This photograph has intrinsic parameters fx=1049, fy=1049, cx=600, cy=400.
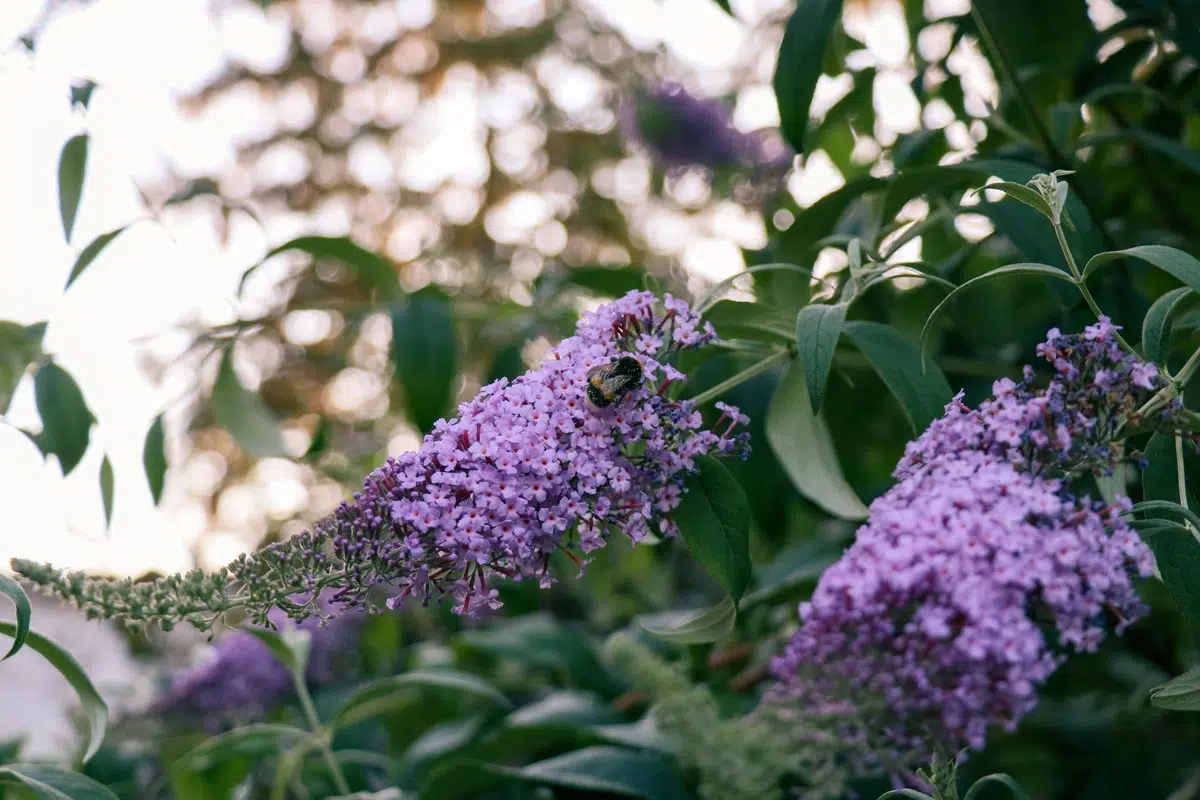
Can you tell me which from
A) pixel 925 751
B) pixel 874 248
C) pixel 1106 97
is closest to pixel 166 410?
pixel 874 248

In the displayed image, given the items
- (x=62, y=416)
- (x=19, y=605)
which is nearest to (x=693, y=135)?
(x=62, y=416)

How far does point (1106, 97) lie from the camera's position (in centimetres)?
166

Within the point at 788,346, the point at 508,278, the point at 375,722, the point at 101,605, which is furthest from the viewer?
the point at 508,278

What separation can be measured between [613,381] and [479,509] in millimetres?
168

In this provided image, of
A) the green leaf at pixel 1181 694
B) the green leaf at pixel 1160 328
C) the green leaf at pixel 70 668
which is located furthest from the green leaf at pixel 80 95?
the green leaf at pixel 1181 694

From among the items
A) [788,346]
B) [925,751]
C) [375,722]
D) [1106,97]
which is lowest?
[375,722]

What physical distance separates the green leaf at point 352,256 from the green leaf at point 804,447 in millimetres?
887

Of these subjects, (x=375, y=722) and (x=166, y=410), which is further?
(x=375, y=722)

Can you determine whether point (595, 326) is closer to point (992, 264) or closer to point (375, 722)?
point (992, 264)

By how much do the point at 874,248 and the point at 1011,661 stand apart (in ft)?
2.23

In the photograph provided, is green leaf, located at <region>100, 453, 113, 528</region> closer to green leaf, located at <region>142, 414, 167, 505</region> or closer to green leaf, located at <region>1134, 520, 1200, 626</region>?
green leaf, located at <region>142, 414, 167, 505</region>

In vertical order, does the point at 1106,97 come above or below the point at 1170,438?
above

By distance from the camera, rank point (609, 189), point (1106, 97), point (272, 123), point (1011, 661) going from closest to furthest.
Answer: point (1011, 661) < point (1106, 97) < point (609, 189) < point (272, 123)

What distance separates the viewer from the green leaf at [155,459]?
5.55 ft
